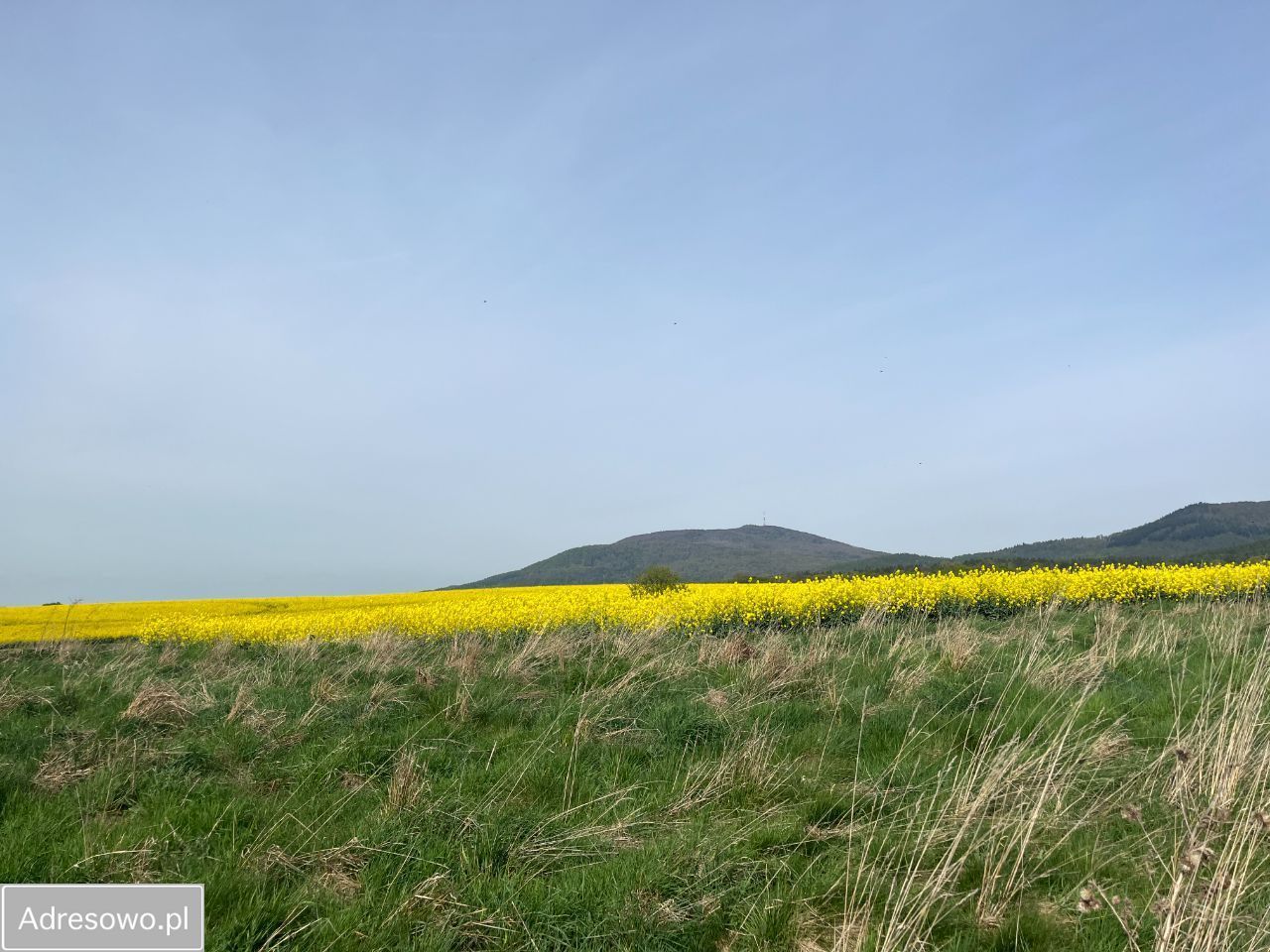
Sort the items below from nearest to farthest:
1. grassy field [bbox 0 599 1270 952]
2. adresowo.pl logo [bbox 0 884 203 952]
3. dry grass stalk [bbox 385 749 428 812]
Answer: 1. adresowo.pl logo [bbox 0 884 203 952]
2. grassy field [bbox 0 599 1270 952]
3. dry grass stalk [bbox 385 749 428 812]

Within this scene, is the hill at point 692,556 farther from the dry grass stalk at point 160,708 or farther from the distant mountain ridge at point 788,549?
the dry grass stalk at point 160,708

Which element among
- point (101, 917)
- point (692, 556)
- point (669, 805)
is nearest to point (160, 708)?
point (101, 917)

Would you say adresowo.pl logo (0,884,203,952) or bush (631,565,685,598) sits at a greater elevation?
bush (631,565,685,598)

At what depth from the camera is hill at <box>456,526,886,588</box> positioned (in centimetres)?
14012

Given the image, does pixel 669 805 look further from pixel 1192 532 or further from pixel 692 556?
pixel 692 556

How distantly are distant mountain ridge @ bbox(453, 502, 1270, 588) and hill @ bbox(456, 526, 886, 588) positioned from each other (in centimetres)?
20

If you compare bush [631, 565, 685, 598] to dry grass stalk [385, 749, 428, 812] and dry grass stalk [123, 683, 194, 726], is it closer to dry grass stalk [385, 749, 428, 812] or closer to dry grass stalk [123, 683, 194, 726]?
dry grass stalk [123, 683, 194, 726]

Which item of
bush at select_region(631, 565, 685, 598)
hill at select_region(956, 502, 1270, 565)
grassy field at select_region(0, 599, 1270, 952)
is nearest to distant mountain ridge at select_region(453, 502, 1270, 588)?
hill at select_region(956, 502, 1270, 565)

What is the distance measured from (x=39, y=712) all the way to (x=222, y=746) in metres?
3.53

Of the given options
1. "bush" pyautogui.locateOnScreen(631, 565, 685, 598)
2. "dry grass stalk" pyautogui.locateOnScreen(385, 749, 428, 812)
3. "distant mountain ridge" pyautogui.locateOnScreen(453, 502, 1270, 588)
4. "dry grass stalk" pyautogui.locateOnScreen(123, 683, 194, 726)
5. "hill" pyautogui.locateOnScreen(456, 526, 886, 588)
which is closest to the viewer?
"dry grass stalk" pyautogui.locateOnScreen(385, 749, 428, 812)

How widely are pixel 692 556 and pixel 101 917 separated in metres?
163

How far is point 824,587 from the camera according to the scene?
18.2 meters

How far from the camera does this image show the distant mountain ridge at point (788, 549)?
340 feet

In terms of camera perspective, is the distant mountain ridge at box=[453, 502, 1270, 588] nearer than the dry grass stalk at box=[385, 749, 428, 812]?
No
